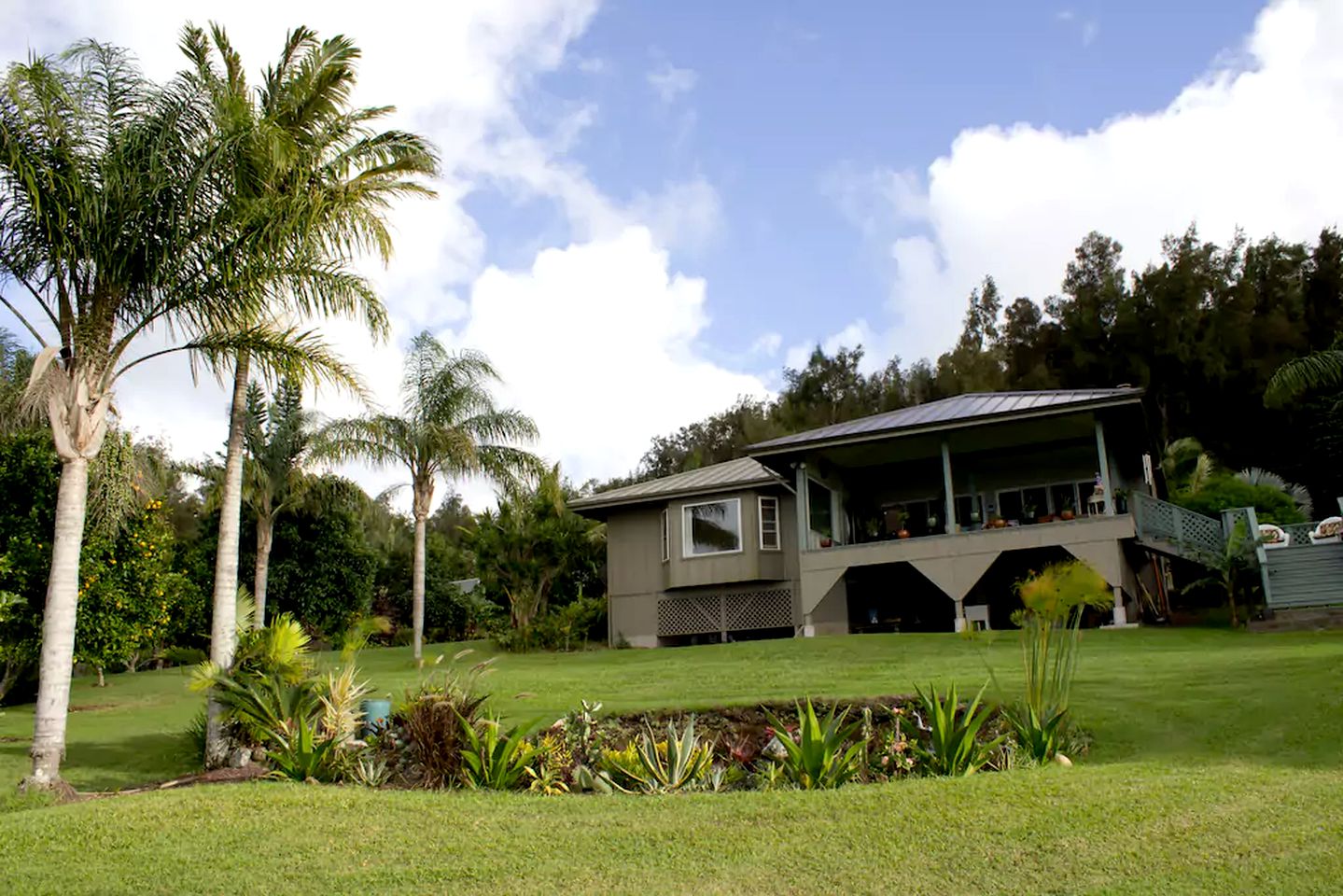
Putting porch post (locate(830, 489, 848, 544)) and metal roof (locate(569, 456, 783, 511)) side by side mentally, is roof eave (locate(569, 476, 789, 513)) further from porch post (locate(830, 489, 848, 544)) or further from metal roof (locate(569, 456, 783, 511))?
porch post (locate(830, 489, 848, 544))

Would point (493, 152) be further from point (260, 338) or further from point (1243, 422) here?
point (1243, 422)

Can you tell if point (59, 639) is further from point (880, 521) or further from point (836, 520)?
point (880, 521)

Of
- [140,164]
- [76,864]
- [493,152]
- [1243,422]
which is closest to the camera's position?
[76,864]

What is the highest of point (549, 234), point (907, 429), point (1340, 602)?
point (549, 234)

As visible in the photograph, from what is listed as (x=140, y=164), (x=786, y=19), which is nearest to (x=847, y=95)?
(x=786, y=19)

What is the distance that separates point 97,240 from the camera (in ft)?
38.5

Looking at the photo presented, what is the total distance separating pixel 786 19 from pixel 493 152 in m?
4.68

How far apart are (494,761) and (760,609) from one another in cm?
1741

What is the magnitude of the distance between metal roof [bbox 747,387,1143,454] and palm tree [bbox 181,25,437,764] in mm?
12453

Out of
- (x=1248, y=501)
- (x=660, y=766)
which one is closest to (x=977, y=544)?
(x=1248, y=501)

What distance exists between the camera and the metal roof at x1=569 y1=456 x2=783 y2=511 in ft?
88.5

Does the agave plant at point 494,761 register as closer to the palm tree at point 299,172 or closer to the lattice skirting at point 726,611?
the palm tree at point 299,172

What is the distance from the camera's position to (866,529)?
26.7 metres

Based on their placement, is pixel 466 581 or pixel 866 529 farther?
pixel 466 581
